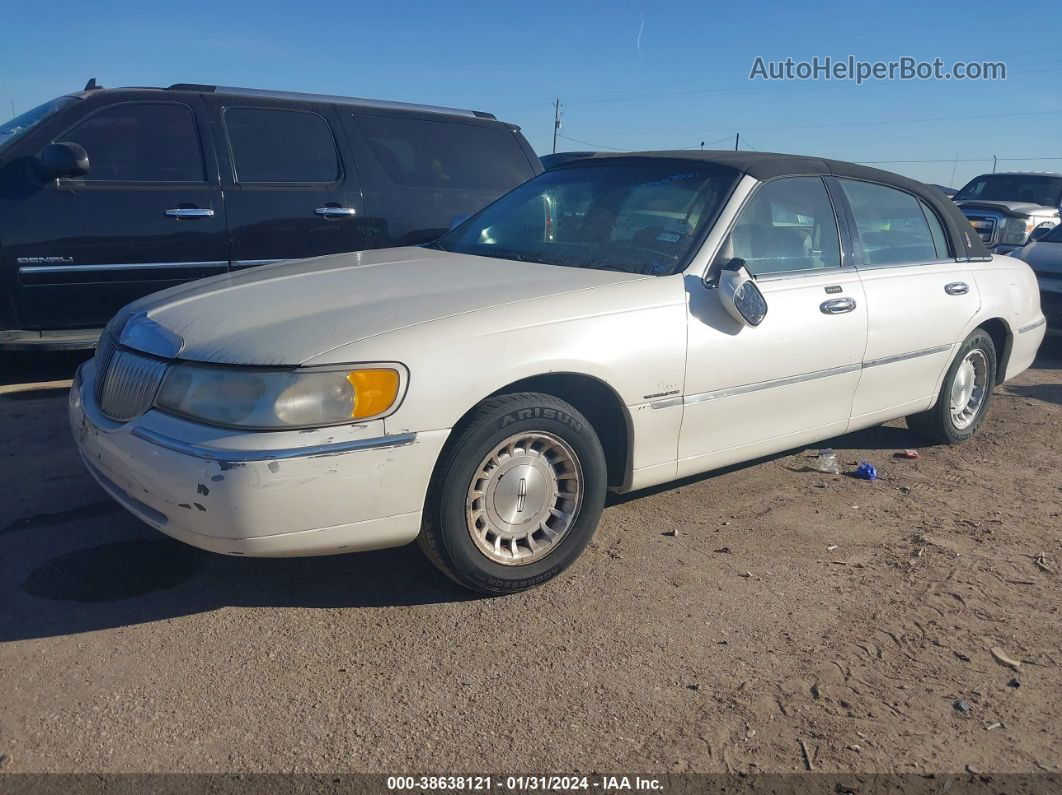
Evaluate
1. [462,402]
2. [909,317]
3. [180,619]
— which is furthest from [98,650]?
[909,317]

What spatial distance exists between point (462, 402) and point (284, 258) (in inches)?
151

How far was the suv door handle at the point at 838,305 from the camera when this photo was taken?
4172 mm

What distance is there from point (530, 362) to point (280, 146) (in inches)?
161

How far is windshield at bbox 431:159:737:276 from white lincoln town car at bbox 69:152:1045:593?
14 mm

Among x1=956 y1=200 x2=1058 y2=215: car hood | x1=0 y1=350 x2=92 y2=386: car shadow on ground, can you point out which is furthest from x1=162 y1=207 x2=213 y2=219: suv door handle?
x1=956 y1=200 x2=1058 y2=215: car hood

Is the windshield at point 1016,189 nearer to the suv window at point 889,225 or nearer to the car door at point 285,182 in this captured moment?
the suv window at point 889,225

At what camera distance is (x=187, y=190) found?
607cm

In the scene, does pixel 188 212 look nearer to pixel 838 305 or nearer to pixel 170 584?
pixel 170 584

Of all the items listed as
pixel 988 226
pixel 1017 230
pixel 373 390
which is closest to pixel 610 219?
pixel 373 390

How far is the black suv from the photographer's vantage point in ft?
18.6

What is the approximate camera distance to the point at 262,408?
2.79 meters

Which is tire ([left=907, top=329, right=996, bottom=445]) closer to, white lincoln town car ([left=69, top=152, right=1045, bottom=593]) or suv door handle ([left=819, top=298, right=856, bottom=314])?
white lincoln town car ([left=69, top=152, right=1045, bottom=593])

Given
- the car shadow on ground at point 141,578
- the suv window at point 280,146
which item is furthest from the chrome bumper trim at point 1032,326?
the suv window at point 280,146

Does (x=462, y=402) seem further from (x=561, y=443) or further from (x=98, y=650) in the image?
(x=98, y=650)
